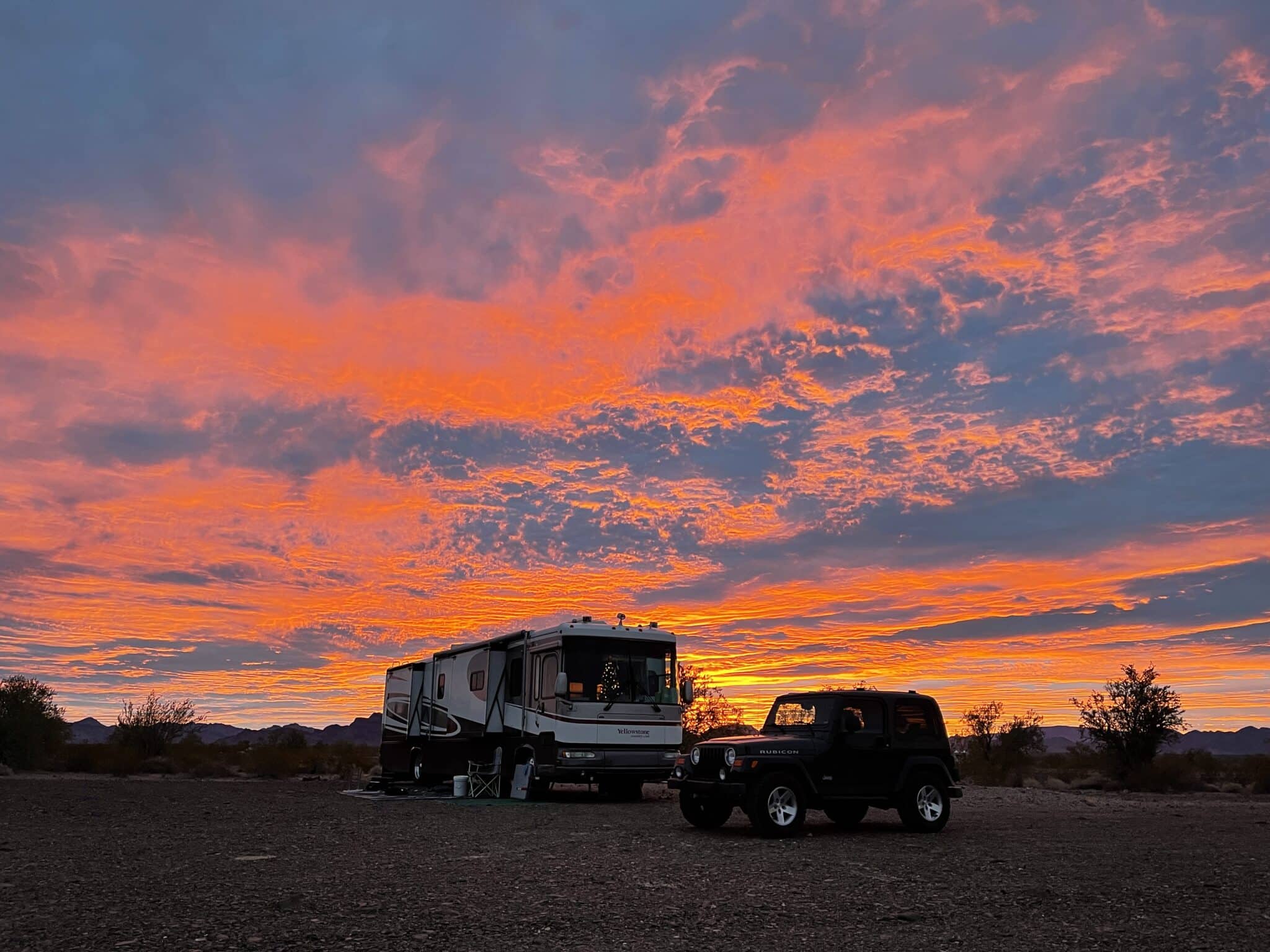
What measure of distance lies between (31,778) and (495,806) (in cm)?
2031

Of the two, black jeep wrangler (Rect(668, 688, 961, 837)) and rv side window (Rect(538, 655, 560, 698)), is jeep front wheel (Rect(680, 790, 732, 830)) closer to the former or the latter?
black jeep wrangler (Rect(668, 688, 961, 837))

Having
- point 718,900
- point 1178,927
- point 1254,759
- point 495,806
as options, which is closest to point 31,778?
point 495,806

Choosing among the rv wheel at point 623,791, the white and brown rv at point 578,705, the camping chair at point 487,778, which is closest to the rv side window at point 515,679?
the white and brown rv at point 578,705

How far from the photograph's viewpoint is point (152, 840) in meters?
14.3

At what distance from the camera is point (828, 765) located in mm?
15633

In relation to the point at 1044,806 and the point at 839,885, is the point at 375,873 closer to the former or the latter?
the point at 839,885

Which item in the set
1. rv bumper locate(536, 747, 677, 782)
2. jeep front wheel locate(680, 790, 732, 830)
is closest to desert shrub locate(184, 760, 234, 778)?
rv bumper locate(536, 747, 677, 782)

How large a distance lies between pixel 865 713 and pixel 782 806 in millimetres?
2186

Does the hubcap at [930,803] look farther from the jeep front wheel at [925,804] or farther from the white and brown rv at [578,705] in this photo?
the white and brown rv at [578,705]

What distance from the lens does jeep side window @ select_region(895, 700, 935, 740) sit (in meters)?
16.5

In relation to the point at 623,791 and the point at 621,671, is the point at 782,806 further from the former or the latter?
the point at 623,791

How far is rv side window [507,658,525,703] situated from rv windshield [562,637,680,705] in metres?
2.06

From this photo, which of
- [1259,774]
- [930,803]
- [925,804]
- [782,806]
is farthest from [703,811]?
[1259,774]

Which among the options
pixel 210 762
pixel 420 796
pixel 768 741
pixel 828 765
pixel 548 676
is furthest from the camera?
pixel 210 762
